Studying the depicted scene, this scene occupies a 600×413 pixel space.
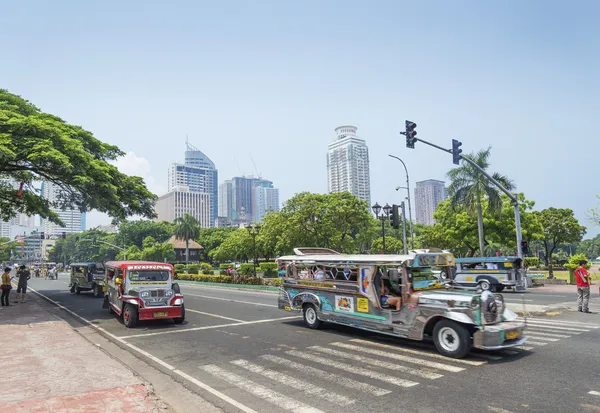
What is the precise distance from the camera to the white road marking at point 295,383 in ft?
20.8

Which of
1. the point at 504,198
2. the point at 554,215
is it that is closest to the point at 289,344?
the point at 504,198

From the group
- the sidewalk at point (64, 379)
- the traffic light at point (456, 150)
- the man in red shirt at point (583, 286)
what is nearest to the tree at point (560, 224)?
the traffic light at point (456, 150)

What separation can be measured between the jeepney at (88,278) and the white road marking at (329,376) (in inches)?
801

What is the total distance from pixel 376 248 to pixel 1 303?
60198 mm

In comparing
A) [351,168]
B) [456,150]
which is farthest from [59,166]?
[351,168]

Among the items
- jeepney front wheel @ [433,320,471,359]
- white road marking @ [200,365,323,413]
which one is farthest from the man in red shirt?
white road marking @ [200,365,323,413]

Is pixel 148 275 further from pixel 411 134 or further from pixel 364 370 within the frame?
pixel 411 134

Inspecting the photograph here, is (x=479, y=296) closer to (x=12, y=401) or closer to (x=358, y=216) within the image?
(x=12, y=401)

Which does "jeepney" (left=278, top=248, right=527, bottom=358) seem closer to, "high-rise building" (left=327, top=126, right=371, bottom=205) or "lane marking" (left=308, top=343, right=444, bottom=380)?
"lane marking" (left=308, top=343, right=444, bottom=380)

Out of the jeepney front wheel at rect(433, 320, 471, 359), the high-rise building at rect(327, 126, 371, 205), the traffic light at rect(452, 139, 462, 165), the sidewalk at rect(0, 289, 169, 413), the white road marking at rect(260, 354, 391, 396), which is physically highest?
the high-rise building at rect(327, 126, 371, 205)

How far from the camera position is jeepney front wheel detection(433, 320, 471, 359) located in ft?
27.9

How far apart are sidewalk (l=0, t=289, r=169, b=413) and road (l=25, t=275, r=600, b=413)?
1020 millimetres

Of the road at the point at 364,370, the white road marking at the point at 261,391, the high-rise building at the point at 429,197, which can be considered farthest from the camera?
the high-rise building at the point at 429,197

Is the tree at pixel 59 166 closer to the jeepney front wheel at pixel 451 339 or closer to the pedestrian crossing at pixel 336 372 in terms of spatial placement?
the pedestrian crossing at pixel 336 372
